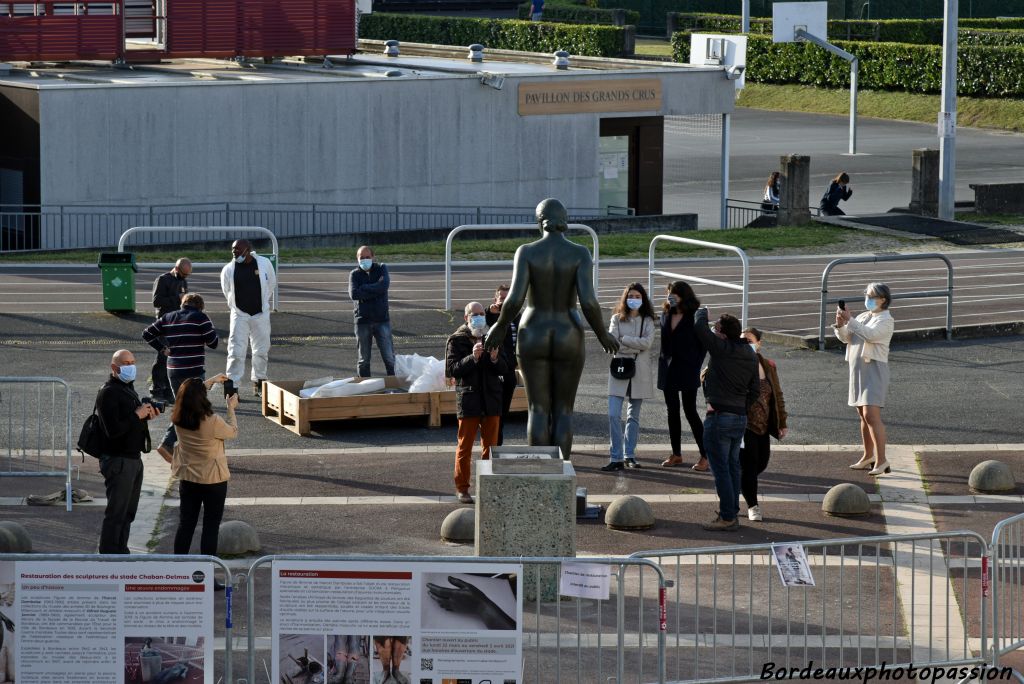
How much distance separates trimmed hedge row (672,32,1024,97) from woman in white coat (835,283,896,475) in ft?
140

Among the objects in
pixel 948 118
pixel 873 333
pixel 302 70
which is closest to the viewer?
pixel 873 333

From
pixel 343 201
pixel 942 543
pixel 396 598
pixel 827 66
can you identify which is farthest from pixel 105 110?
pixel 827 66

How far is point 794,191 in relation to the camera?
3328cm

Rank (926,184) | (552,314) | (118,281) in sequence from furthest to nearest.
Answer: (926,184), (118,281), (552,314)

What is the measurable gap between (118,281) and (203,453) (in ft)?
35.9

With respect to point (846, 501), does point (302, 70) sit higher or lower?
higher

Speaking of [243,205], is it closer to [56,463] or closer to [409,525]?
[56,463]

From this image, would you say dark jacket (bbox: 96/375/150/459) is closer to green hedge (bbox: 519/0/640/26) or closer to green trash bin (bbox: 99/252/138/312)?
green trash bin (bbox: 99/252/138/312)

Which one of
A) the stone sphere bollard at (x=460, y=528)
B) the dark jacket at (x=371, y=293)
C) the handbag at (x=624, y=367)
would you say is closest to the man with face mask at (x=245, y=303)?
the dark jacket at (x=371, y=293)

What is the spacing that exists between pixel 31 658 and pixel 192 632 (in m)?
0.83

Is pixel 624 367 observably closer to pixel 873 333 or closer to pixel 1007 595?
pixel 873 333

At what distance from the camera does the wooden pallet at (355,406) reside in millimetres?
16016

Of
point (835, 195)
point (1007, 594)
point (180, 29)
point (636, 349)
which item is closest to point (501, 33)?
point (180, 29)

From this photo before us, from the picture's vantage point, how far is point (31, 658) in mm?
8117
